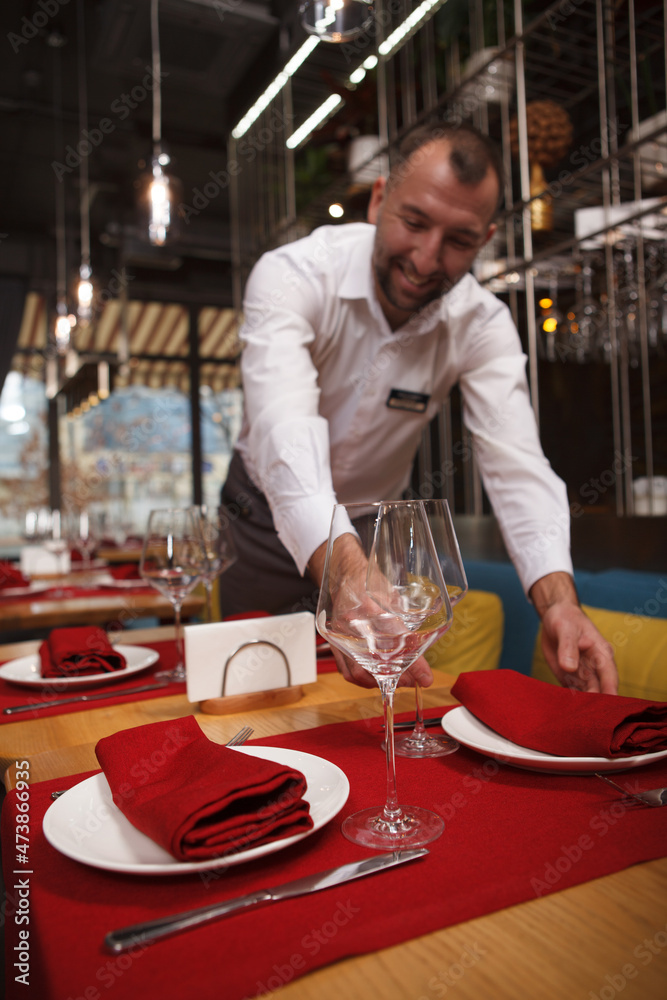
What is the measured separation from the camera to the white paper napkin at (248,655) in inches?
39.9

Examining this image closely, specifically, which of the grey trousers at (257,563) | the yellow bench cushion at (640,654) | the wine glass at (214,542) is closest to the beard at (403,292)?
the grey trousers at (257,563)

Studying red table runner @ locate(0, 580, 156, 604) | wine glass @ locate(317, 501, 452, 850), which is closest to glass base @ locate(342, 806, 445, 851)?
wine glass @ locate(317, 501, 452, 850)

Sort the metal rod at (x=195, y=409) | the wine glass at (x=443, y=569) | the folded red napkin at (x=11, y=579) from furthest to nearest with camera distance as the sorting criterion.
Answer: the metal rod at (x=195, y=409) → the folded red napkin at (x=11, y=579) → the wine glass at (x=443, y=569)

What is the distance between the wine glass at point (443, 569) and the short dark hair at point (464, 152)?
89 cm

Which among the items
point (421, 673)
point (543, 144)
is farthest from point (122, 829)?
point (543, 144)

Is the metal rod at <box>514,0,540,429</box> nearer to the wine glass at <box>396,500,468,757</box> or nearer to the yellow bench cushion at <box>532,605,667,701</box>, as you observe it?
the yellow bench cushion at <box>532,605,667,701</box>

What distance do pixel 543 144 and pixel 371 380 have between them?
4.11 ft

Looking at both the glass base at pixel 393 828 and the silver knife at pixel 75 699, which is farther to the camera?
the silver knife at pixel 75 699

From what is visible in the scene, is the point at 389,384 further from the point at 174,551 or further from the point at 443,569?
the point at 443,569

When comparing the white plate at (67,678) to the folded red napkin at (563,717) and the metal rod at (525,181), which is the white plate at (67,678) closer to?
the folded red napkin at (563,717)

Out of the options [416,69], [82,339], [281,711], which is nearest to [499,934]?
[281,711]

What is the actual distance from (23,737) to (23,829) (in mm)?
318

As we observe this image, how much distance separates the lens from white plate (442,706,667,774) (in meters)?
0.71

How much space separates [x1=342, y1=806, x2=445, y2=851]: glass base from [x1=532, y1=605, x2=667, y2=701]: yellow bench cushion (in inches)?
31.2
